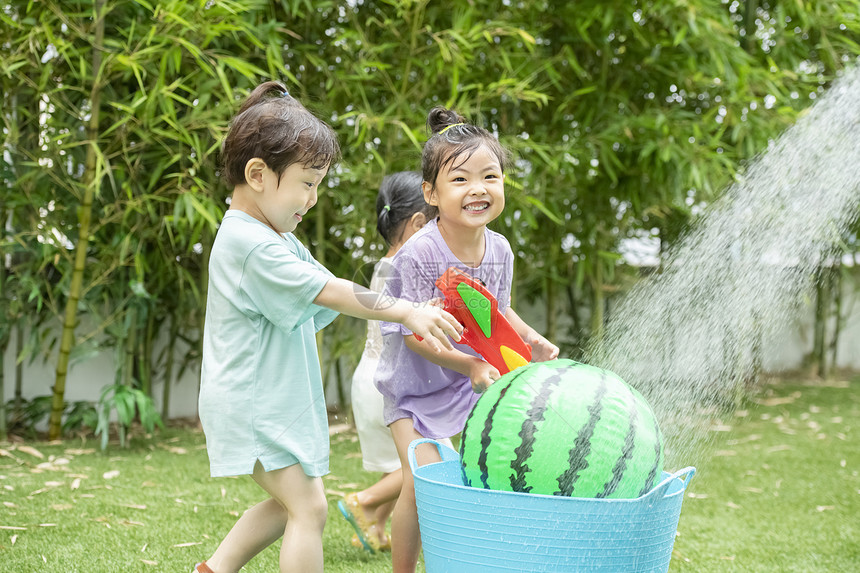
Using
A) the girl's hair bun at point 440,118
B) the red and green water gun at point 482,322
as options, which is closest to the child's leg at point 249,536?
the red and green water gun at point 482,322

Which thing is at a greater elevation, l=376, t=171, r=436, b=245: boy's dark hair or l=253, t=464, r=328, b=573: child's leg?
l=376, t=171, r=436, b=245: boy's dark hair

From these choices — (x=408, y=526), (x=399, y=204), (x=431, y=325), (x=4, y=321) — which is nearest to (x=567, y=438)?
(x=431, y=325)

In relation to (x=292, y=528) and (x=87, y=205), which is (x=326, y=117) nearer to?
(x=87, y=205)

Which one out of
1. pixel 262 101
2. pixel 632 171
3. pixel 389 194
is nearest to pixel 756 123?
pixel 632 171

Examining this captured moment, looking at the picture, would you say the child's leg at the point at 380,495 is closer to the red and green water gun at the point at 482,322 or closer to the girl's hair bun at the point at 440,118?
the red and green water gun at the point at 482,322

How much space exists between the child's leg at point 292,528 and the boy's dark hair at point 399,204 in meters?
1.19

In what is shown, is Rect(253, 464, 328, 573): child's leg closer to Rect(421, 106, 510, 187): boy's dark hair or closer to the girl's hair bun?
Rect(421, 106, 510, 187): boy's dark hair

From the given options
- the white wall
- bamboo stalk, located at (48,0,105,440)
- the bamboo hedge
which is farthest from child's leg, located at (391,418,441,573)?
the white wall

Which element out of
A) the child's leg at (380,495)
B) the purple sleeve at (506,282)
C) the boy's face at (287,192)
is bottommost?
the child's leg at (380,495)

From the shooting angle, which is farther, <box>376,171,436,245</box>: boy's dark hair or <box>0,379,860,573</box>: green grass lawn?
<box>376,171,436,245</box>: boy's dark hair

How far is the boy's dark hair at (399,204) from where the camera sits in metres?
2.91

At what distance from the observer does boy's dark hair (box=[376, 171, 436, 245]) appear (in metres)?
2.91

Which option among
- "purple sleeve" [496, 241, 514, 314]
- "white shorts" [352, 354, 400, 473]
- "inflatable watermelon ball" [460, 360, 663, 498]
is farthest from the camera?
"white shorts" [352, 354, 400, 473]

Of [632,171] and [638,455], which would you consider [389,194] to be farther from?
[632,171]
